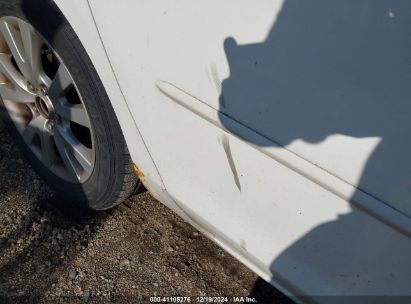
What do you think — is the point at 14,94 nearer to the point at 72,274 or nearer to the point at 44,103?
the point at 44,103

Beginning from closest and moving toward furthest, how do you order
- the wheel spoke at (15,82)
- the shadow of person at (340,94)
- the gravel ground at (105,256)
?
the shadow of person at (340,94) → the gravel ground at (105,256) → the wheel spoke at (15,82)

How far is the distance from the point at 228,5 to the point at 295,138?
37 centimetres

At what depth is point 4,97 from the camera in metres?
2.47

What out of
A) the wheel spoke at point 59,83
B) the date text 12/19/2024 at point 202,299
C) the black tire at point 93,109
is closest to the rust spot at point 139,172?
the black tire at point 93,109

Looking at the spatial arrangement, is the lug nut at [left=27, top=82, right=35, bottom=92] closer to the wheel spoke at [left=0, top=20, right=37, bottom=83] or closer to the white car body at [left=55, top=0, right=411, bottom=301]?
the wheel spoke at [left=0, top=20, right=37, bottom=83]

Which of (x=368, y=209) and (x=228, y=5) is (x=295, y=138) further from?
(x=228, y=5)

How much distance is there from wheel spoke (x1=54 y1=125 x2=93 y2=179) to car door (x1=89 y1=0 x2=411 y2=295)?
502 mm

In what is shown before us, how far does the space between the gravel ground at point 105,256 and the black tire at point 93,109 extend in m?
0.19

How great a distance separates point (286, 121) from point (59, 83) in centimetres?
108

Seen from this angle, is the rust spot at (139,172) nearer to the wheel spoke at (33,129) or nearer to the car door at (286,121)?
the car door at (286,121)

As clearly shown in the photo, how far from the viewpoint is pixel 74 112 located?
83.5 inches

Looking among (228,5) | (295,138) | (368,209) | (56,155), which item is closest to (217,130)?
(295,138)

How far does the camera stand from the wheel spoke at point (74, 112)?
Answer: 209 centimetres

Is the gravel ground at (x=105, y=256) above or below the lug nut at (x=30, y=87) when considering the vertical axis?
below
